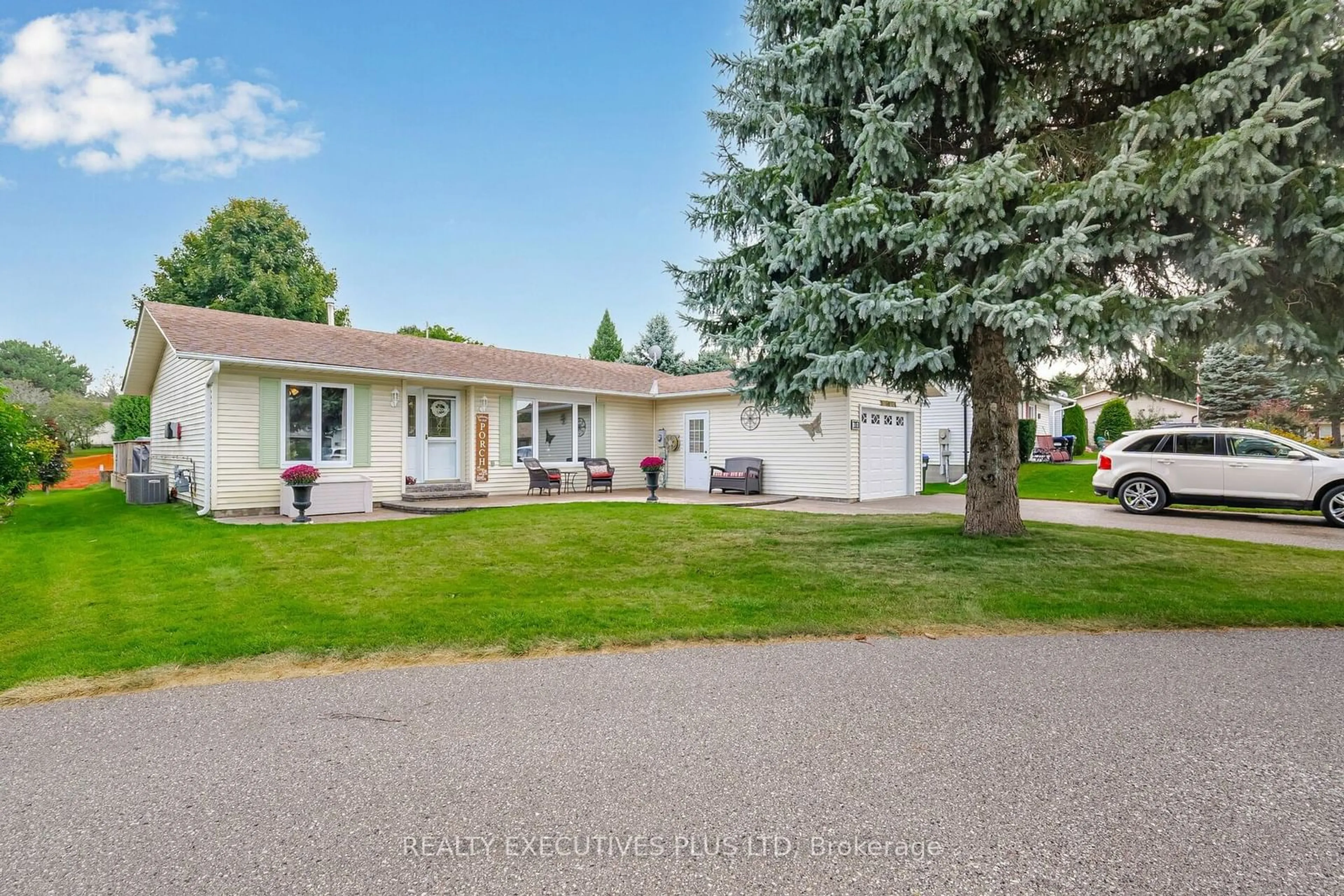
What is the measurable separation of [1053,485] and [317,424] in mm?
18365

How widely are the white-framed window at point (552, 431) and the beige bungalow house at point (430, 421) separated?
0.03 meters

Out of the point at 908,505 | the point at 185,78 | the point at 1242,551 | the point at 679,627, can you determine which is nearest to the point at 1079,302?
the point at 679,627

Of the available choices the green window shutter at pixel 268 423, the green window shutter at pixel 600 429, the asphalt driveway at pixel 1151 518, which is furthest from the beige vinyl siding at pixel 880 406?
the green window shutter at pixel 268 423

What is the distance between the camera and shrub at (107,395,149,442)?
20812mm

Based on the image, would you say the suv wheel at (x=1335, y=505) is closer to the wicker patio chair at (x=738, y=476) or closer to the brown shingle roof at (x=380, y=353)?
the wicker patio chair at (x=738, y=476)

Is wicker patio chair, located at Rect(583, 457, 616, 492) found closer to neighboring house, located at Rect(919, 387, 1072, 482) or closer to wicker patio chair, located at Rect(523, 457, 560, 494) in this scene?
wicker patio chair, located at Rect(523, 457, 560, 494)

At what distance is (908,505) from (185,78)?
67.5 ft

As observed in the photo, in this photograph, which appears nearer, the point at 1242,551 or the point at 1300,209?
the point at 1300,209

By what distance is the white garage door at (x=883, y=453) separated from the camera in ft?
45.9

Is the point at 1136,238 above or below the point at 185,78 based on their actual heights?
below

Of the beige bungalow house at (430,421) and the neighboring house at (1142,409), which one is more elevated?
the neighboring house at (1142,409)

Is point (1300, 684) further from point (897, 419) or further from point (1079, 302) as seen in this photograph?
point (897, 419)

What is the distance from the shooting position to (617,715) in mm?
3203

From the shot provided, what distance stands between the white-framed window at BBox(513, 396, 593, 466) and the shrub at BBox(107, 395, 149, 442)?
14.2m
